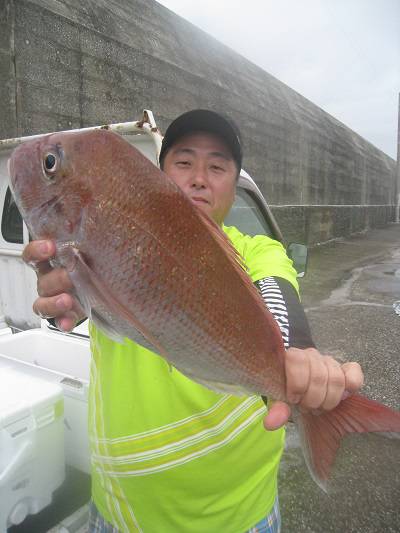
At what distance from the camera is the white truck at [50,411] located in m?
1.87

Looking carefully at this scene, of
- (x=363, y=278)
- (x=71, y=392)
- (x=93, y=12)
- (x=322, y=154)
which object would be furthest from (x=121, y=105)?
(x=322, y=154)

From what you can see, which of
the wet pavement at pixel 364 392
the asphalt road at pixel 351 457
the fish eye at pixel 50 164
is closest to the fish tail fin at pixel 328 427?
the fish eye at pixel 50 164

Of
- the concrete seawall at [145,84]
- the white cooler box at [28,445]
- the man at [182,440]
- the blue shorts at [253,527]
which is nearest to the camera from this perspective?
the man at [182,440]

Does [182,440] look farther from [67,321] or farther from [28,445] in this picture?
[28,445]

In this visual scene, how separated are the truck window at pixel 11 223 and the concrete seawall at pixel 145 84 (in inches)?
60.5

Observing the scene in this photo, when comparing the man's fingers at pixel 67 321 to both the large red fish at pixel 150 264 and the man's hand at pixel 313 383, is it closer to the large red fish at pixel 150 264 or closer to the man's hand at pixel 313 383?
the large red fish at pixel 150 264

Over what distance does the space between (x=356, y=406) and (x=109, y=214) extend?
0.83 meters

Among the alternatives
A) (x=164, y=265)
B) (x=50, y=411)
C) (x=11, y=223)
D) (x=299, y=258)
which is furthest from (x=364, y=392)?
(x=164, y=265)

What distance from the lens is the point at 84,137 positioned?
1.10 m

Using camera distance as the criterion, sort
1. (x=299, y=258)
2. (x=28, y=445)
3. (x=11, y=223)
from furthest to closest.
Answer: (x=11, y=223) < (x=299, y=258) < (x=28, y=445)

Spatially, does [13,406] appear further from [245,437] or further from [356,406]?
[356,406]

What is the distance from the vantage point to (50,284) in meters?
1.13

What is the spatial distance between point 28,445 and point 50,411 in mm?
178

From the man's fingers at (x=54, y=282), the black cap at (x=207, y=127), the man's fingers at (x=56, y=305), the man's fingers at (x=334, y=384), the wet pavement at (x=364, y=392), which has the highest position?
the black cap at (x=207, y=127)
